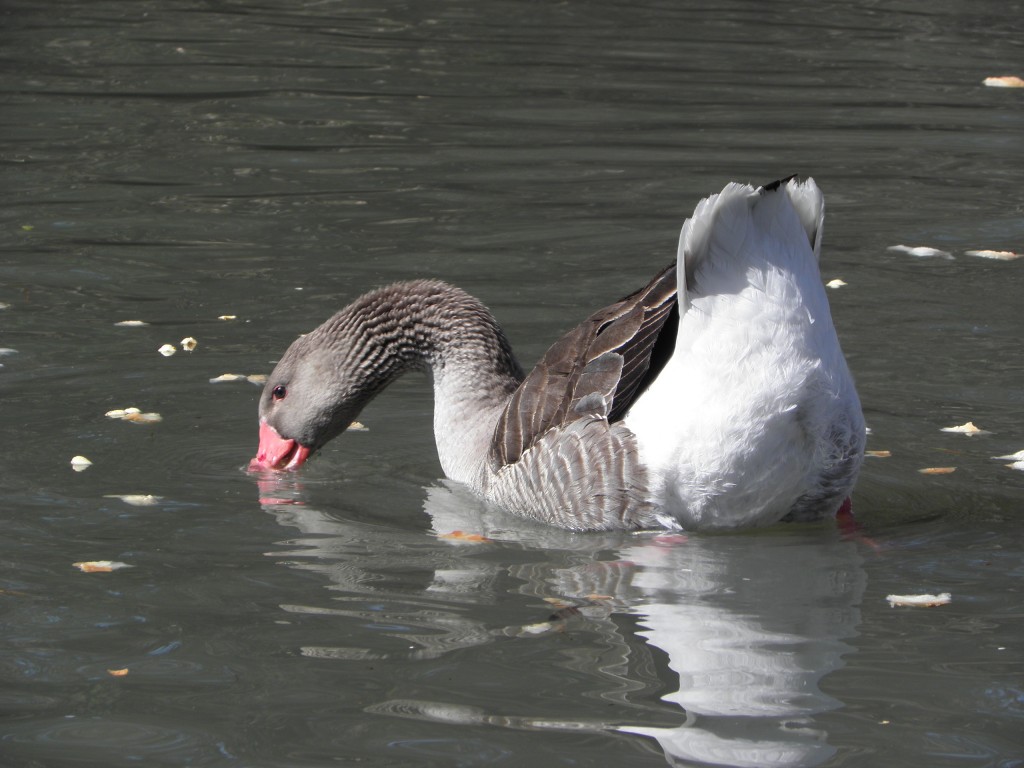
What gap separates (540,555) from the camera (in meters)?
6.19

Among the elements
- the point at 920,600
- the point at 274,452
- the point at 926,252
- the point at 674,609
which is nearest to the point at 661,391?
the point at 674,609

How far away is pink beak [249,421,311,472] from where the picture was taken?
730cm

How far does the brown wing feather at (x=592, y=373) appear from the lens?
620cm

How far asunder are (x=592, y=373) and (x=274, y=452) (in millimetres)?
1650

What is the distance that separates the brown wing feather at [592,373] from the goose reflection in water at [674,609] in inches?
14.5

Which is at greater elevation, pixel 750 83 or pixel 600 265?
pixel 750 83

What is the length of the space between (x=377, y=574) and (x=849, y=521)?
6.21 ft

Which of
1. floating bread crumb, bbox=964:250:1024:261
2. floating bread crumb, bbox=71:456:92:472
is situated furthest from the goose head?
floating bread crumb, bbox=964:250:1024:261

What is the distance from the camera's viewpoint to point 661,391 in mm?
6035

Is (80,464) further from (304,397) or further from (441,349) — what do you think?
(441,349)

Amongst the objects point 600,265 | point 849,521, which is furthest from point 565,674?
point 600,265

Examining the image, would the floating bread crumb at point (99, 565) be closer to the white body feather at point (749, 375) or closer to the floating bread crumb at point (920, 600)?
the white body feather at point (749, 375)

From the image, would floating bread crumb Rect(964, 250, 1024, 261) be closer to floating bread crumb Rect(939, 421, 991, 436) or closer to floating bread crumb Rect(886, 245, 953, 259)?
floating bread crumb Rect(886, 245, 953, 259)

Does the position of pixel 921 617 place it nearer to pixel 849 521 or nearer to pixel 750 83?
pixel 849 521
